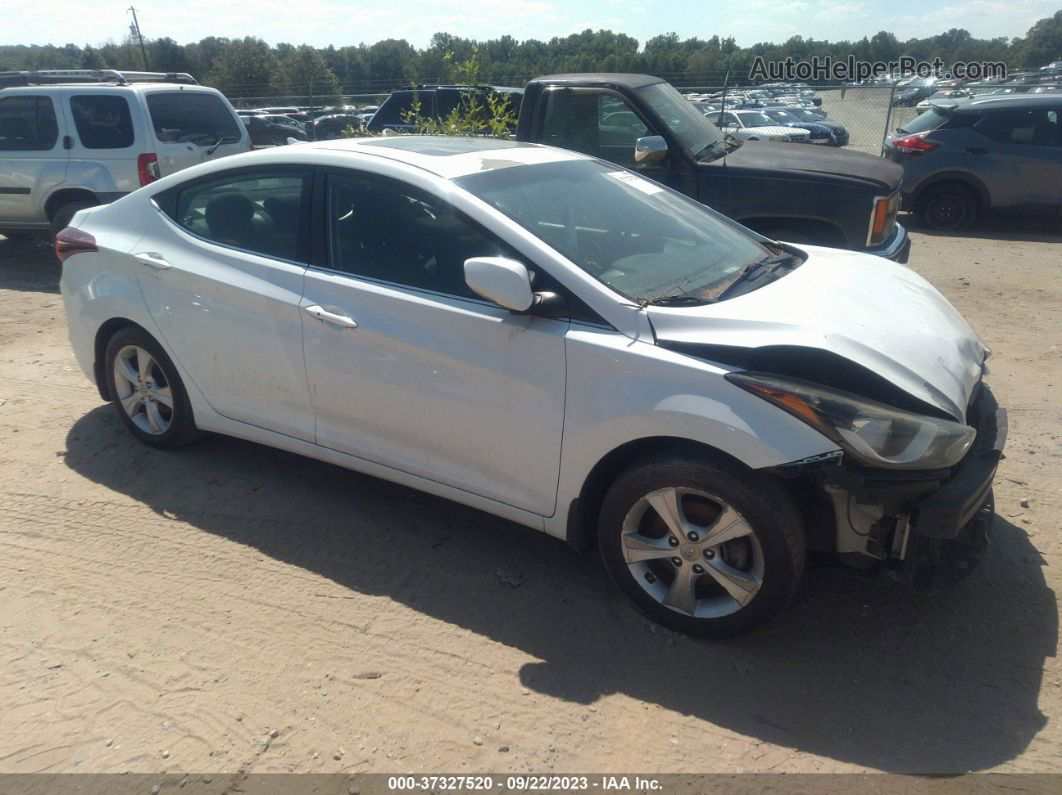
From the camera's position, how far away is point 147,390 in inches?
183

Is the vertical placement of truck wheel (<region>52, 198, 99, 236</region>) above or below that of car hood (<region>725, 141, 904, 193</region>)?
below

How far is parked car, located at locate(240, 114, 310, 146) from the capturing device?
2092 cm

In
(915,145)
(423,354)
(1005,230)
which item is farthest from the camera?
(1005,230)

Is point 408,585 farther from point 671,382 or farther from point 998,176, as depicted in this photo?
point 998,176

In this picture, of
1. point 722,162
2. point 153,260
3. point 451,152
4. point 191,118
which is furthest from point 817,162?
point 191,118

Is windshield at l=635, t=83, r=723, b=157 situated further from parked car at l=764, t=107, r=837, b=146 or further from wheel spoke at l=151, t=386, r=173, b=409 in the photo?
parked car at l=764, t=107, r=837, b=146

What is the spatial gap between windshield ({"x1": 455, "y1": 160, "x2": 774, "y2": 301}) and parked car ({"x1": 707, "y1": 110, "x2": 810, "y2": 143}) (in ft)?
49.8

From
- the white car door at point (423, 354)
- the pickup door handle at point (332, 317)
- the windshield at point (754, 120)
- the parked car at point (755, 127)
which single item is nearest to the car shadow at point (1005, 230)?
the parked car at point (755, 127)

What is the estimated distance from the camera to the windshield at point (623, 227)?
345cm

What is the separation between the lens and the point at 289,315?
3.85 m

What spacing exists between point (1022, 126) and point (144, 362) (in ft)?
36.8

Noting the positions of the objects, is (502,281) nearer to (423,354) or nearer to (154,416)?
(423,354)

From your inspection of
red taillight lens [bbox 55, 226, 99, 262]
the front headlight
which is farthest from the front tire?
the front headlight

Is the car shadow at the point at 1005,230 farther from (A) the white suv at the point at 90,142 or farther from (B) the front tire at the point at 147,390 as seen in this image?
(B) the front tire at the point at 147,390
